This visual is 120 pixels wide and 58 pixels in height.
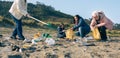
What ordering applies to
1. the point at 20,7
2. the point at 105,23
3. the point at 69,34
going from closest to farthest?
the point at 20,7
the point at 69,34
the point at 105,23

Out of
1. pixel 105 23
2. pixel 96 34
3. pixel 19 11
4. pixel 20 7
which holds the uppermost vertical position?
pixel 20 7

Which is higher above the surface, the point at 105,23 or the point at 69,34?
the point at 105,23

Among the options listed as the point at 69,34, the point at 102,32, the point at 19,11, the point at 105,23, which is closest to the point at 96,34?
the point at 102,32

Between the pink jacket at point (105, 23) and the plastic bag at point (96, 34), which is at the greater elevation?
the pink jacket at point (105, 23)

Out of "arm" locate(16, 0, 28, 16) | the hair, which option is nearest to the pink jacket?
the hair

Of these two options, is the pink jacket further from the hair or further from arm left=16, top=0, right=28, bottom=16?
arm left=16, top=0, right=28, bottom=16

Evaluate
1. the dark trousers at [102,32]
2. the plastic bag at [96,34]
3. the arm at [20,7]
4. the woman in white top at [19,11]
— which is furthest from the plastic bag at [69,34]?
the arm at [20,7]

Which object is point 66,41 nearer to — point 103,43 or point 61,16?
point 103,43

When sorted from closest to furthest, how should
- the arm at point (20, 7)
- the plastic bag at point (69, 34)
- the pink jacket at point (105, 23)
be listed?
the arm at point (20, 7), the plastic bag at point (69, 34), the pink jacket at point (105, 23)

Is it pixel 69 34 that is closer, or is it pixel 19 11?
pixel 19 11

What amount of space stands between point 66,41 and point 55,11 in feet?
73.2

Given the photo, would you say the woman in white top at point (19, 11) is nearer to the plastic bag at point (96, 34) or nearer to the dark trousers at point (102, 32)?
the plastic bag at point (96, 34)

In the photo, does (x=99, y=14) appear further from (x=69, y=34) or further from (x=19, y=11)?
(x=19, y=11)

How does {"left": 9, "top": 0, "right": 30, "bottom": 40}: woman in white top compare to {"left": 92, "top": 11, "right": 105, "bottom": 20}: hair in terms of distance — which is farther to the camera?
{"left": 92, "top": 11, "right": 105, "bottom": 20}: hair
